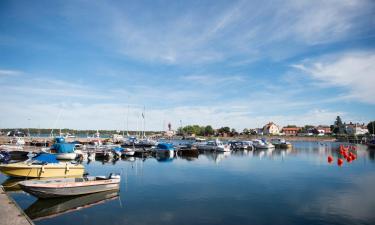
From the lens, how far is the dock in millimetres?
16266

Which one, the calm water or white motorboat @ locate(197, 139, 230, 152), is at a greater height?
white motorboat @ locate(197, 139, 230, 152)

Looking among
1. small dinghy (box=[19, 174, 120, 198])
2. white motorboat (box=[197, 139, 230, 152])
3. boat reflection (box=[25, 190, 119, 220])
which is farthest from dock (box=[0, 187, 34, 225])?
white motorboat (box=[197, 139, 230, 152])

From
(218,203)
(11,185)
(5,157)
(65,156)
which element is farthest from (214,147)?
(11,185)

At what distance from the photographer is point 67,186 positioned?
84.9 feet

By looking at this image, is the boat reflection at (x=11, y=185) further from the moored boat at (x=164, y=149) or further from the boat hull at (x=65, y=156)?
the moored boat at (x=164, y=149)

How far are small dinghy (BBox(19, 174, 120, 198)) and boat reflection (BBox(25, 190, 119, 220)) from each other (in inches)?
18.2

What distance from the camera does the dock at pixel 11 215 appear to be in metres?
16.3

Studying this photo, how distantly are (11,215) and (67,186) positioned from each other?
27.8 feet

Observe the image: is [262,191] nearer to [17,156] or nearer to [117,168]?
[117,168]

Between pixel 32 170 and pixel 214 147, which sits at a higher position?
pixel 32 170

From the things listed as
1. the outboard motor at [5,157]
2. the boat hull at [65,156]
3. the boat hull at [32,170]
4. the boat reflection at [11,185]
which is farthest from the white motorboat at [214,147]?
the boat reflection at [11,185]

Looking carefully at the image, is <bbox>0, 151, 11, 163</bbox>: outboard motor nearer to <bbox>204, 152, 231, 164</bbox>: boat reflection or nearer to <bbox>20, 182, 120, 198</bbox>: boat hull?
<bbox>20, 182, 120, 198</bbox>: boat hull

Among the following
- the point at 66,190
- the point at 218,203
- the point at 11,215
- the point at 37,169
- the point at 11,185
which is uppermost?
the point at 37,169

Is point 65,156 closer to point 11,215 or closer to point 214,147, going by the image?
point 11,215
